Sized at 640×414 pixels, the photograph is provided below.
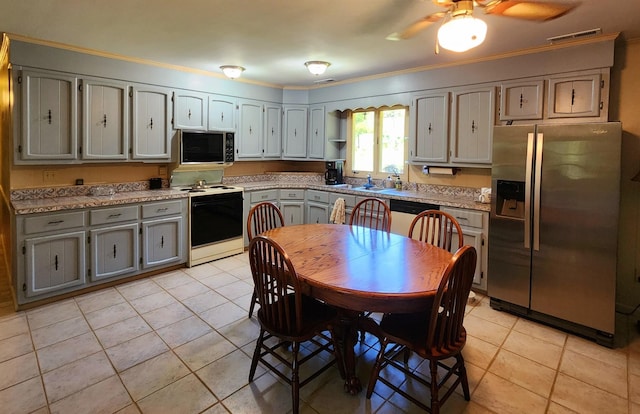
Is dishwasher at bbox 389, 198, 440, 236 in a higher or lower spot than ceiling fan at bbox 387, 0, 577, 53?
lower

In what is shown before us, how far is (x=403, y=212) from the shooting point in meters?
4.12

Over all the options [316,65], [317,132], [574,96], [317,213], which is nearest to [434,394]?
[574,96]

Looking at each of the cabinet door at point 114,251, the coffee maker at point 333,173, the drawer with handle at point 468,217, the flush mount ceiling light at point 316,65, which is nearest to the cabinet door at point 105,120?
the cabinet door at point 114,251

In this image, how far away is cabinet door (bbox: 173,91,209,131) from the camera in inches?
173

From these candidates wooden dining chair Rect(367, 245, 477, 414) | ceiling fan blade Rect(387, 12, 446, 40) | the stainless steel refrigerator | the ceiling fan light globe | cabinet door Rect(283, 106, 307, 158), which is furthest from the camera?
cabinet door Rect(283, 106, 307, 158)

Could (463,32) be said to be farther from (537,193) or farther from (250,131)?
(250,131)

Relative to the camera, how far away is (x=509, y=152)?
10.2 feet

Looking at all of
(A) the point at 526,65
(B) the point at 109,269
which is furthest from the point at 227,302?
(A) the point at 526,65

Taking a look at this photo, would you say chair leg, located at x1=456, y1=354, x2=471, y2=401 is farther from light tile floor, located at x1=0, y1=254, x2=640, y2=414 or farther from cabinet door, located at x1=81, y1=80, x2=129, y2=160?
cabinet door, located at x1=81, y1=80, x2=129, y2=160

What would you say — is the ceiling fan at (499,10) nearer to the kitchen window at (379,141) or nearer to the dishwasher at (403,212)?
the dishwasher at (403,212)

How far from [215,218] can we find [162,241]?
0.71m

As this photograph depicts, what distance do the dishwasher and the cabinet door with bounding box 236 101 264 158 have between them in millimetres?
2226

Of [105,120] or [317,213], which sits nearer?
[105,120]

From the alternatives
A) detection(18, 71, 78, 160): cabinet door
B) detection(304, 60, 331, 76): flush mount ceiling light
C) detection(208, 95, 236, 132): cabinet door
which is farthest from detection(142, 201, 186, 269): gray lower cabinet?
detection(304, 60, 331, 76): flush mount ceiling light
